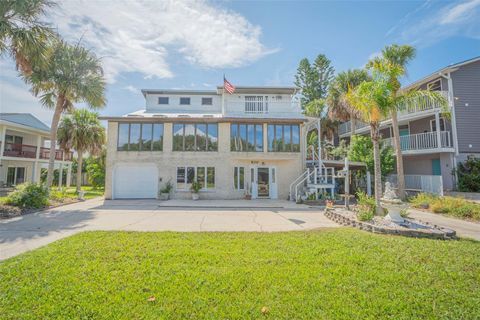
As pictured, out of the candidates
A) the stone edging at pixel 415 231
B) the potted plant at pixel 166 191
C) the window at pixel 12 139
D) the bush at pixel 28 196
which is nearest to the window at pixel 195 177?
the potted plant at pixel 166 191

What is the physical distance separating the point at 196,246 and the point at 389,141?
20.6 meters

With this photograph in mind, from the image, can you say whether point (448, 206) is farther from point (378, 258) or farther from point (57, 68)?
point (57, 68)

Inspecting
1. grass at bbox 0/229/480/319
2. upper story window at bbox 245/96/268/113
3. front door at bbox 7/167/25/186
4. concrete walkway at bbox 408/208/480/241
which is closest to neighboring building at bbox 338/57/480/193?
concrete walkway at bbox 408/208/480/241

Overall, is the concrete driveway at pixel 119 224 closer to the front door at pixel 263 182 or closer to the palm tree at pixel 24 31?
the front door at pixel 263 182

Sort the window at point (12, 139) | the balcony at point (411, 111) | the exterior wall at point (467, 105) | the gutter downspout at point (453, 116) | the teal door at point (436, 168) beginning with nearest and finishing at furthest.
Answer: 1. the balcony at point (411, 111)
2. the gutter downspout at point (453, 116)
3. the exterior wall at point (467, 105)
4. the teal door at point (436, 168)
5. the window at point (12, 139)

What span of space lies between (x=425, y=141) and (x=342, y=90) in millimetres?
8068

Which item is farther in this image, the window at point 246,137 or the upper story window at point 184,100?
the upper story window at point 184,100

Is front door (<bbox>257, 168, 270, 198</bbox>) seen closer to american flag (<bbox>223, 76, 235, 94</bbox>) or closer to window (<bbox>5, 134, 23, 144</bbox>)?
american flag (<bbox>223, 76, 235, 94</bbox>)

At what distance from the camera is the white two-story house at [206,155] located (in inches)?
647

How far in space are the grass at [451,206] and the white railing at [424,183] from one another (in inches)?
108

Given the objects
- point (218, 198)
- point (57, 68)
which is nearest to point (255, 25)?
point (218, 198)

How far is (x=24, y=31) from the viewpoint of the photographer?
427 inches

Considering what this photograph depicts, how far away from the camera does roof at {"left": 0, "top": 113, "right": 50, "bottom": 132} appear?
22041 millimetres

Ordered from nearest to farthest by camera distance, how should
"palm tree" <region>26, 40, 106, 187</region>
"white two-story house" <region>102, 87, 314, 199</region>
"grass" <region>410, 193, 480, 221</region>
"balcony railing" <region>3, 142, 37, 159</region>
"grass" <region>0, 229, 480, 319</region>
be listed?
"grass" <region>0, 229, 480, 319</region> < "grass" <region>410, 193, 480, 221</region> < "palm tree" <region>26, 40, 106, 187</region> < "white two-story house" <region>102, 87, 314, 199</region> < "balcony railing" <region>3, 142, 37, 159</region>
